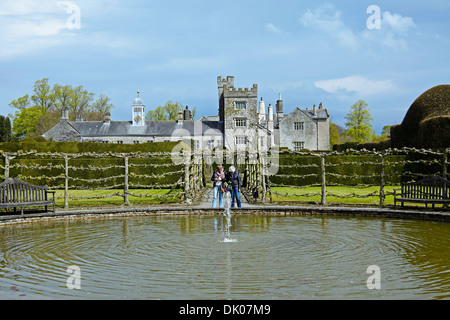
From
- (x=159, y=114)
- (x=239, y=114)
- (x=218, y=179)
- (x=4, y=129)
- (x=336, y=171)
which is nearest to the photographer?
(x=218, y=179)

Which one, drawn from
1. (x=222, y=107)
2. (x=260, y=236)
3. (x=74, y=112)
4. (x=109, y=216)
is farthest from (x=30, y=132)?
(x=260, y=236)

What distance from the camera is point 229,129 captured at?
5706cm

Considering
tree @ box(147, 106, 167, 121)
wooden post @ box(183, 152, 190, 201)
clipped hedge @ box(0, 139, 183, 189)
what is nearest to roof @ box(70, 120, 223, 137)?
tree @ box(147, 106, 167, 121)

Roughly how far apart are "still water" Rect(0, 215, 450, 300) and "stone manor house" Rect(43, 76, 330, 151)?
147 feet

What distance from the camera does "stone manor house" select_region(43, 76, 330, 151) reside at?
57.0 meters

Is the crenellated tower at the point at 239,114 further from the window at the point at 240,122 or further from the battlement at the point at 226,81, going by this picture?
the battlement at the point at 226,81

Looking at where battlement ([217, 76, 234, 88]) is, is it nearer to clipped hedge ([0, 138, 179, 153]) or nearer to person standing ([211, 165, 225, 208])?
clipped hedge ([0, 138, 179, 153])

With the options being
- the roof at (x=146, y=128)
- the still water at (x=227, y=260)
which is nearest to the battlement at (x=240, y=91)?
the roof at (x=146, y=128)

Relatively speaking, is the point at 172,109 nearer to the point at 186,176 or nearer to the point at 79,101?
the point at 79,101

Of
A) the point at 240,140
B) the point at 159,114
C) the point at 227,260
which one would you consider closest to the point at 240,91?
the point at 240,140

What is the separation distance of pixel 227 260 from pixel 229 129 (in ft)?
164

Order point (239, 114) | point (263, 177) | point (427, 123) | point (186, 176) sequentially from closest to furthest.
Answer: point (186, 176) → point (263, 177) → point (427, 123) → point (239, 114)
